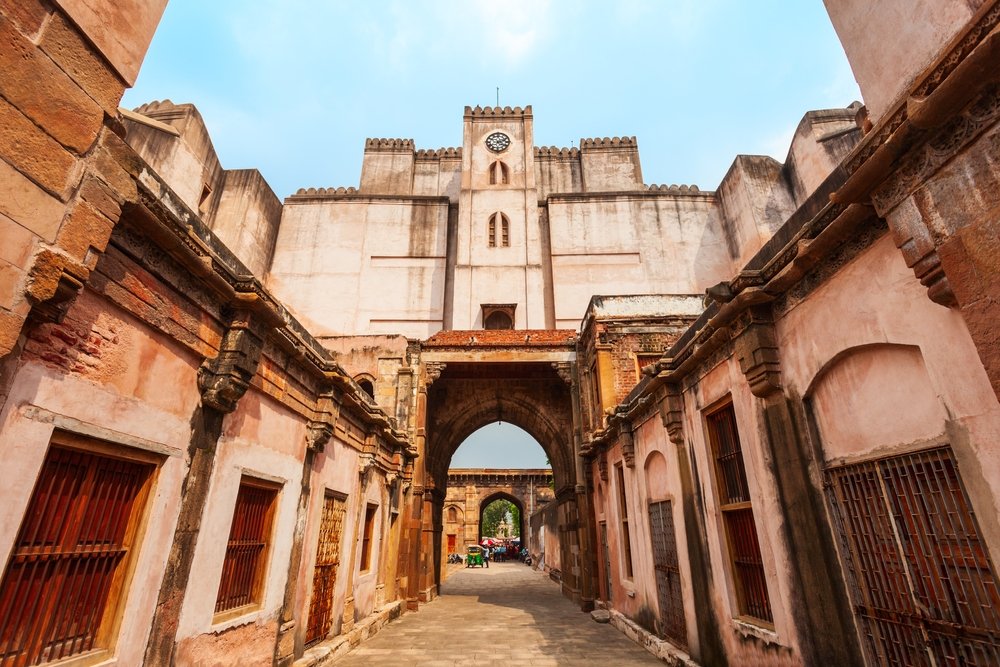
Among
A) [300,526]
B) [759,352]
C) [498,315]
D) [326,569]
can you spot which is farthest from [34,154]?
[498,315]

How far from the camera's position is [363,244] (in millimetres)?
22969

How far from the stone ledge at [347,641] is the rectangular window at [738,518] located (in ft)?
17.3

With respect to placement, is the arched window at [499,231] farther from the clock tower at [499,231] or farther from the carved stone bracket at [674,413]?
the carved stone bracket at [674,413]

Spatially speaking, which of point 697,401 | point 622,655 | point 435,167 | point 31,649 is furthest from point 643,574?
point 435,167

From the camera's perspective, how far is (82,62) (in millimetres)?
2576

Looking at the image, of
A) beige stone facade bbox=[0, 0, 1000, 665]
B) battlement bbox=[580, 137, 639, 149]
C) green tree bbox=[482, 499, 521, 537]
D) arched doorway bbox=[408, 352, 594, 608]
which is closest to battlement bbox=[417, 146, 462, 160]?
battlement bbox=[580, 137, 639, 149]

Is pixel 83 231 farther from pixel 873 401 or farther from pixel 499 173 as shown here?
pixel 499 173

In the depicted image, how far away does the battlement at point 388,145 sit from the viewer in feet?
88.1

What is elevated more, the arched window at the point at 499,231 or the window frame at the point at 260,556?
the arched window at the point at 499,231

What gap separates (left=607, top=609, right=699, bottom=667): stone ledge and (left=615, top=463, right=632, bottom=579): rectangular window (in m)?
0.90

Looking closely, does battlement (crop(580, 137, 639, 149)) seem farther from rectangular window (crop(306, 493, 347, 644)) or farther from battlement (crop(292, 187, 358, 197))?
rectangular window (crop(306, 493, 347, 644))

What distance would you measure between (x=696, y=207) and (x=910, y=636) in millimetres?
23434

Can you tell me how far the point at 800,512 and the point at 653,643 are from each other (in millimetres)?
4622

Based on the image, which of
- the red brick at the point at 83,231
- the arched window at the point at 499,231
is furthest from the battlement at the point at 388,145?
the red brick at the point at 83,231
